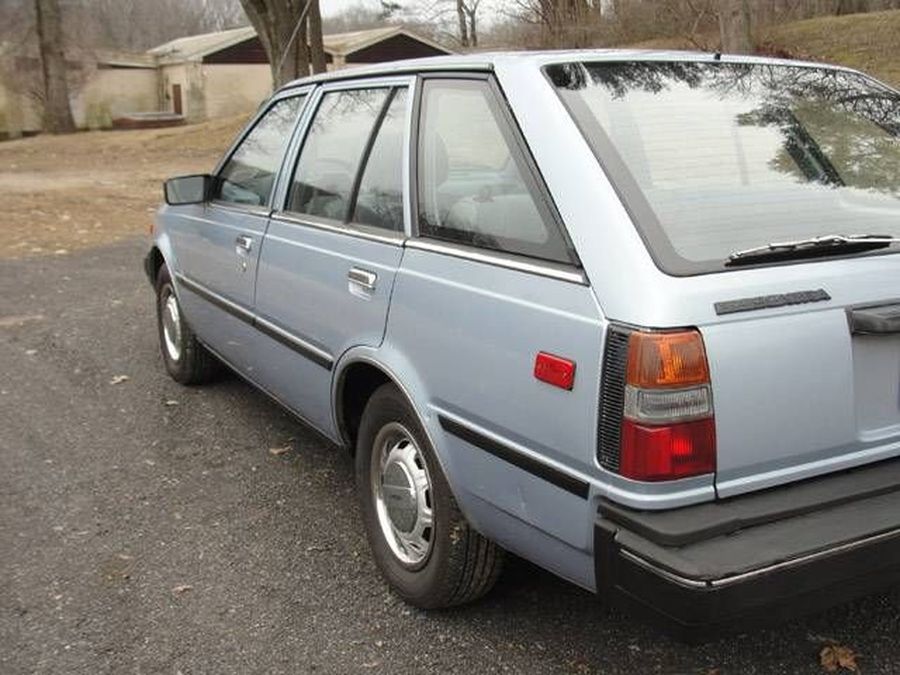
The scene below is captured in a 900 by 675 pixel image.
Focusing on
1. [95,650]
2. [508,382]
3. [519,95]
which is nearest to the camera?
[508,382]

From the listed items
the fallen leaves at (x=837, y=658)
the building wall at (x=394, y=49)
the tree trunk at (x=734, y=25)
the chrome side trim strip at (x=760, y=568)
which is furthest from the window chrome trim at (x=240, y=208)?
the building wall at (x=394, y=49)

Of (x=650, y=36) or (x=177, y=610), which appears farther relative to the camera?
(x=650, y=36)

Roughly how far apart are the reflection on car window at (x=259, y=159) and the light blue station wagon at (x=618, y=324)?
561mm

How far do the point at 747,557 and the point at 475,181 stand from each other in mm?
1391

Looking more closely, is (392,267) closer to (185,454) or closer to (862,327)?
(862,327)

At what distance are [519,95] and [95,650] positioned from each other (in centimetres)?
215

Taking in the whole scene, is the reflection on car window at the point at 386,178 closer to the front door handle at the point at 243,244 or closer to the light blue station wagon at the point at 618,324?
the light blue station wagon at the point at 618,324

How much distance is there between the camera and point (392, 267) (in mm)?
3061

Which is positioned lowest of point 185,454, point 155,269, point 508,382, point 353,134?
point 185,454

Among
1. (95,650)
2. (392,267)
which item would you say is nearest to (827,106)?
(392,267)

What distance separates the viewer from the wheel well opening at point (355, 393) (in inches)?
130

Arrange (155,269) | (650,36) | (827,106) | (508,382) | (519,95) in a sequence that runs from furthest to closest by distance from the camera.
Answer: (650,36) → (155,269) → (827,106) → (519,95) → (508,382)

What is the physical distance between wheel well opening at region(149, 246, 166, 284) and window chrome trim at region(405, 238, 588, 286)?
3207 mm

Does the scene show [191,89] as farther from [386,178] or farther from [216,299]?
[386,178]
